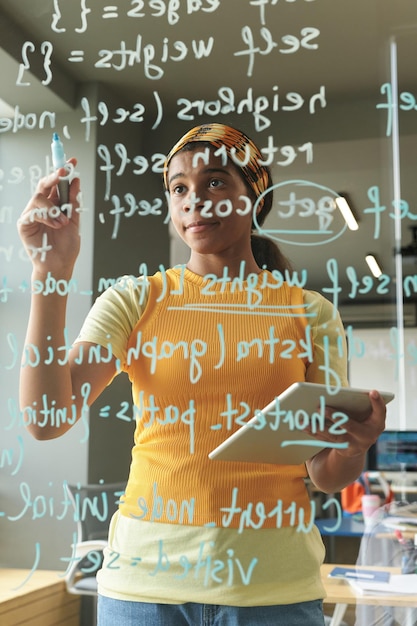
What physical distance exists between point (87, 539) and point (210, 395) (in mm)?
377

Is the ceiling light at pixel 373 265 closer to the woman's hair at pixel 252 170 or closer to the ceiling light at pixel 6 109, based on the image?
the woman's hair at pixel 252 170

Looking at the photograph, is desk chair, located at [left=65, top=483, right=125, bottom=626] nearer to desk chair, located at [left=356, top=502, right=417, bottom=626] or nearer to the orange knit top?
the orange knit top

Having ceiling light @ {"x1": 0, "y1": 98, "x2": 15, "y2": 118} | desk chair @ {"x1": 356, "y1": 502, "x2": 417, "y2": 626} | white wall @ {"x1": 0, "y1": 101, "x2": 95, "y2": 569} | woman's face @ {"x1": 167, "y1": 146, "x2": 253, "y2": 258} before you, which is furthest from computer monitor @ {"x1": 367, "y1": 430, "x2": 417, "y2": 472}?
ceiling light @ {"x1": 0, "y1": 98, "x2": 15, "y2": 118}

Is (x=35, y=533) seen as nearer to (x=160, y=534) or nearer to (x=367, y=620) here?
(x=160, y=534)

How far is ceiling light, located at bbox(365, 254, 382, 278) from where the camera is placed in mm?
998

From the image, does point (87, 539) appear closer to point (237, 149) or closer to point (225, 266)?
Answer: point (225, 266)

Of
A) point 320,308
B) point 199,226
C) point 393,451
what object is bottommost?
point 393,451

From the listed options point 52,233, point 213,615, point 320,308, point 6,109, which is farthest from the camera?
point 6,109

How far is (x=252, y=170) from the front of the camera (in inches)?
39.6

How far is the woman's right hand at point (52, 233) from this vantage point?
108 cm

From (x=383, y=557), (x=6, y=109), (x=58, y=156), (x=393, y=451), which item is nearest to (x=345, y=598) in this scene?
(x=383, y=557)

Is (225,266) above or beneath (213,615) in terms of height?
above

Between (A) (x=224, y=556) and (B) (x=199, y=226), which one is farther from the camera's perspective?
(B) (x=199, y=226)

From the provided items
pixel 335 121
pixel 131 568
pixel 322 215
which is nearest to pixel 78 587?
pixel 131 568
